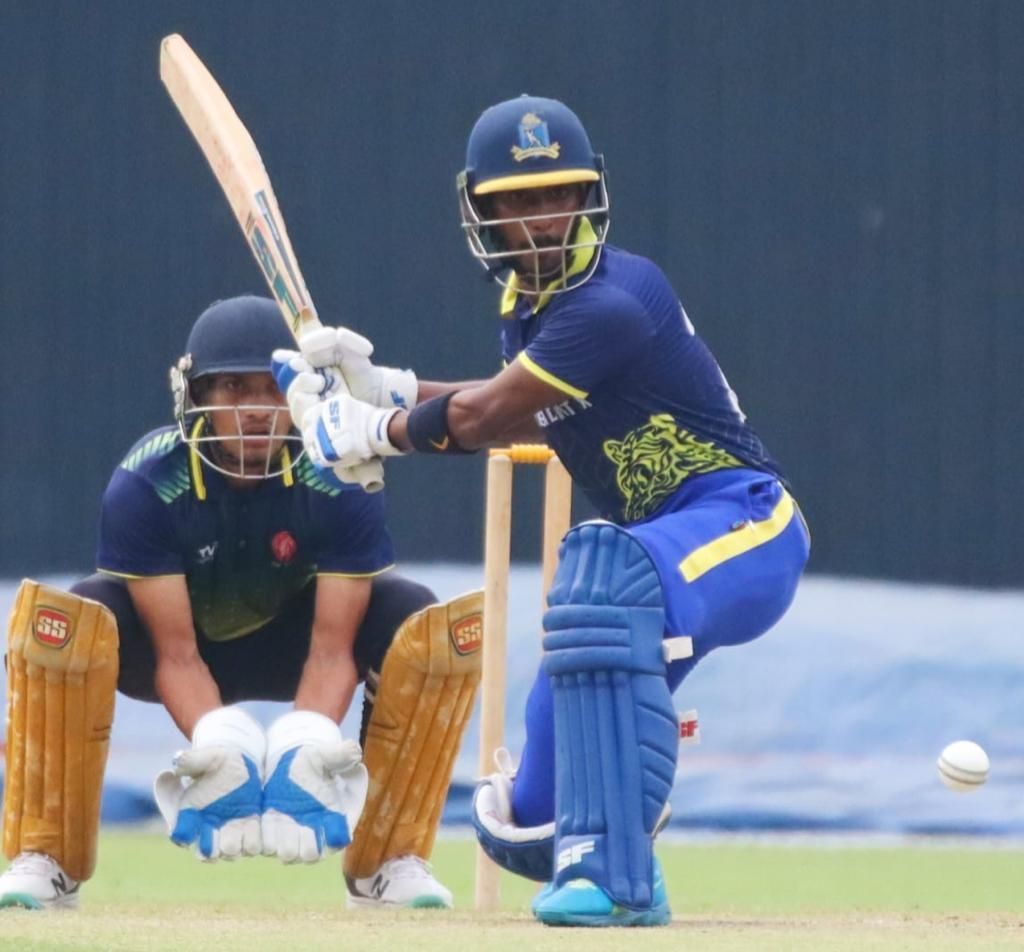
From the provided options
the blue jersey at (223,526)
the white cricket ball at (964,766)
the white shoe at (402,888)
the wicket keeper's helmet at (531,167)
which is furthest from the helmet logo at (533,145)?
the white cricket ball at (964,766)

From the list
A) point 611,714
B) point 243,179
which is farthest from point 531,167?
point 611,714

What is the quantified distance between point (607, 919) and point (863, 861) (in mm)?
2760

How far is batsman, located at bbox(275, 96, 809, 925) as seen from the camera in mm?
3326

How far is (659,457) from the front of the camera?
3613 millimetres

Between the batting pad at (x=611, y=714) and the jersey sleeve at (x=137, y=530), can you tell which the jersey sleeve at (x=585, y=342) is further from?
the jersey sleeve at (x=137, y=530)

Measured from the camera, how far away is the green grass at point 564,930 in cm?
297

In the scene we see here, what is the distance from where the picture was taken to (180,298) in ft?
22.1

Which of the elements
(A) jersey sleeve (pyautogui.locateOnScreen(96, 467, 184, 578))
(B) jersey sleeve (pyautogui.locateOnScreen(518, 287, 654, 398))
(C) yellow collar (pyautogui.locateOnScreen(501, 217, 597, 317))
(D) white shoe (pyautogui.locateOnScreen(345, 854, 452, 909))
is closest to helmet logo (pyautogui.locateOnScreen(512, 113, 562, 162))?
(C) yellow collar (pyautogui.locateOnScreen(501, 217, 597, 317))

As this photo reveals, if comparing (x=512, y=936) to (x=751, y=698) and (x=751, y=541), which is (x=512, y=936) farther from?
(x=751, y=698)

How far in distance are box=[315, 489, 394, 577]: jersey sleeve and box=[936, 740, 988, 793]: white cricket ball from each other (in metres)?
1.30

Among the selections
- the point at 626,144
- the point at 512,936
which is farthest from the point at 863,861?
the point at 512,936

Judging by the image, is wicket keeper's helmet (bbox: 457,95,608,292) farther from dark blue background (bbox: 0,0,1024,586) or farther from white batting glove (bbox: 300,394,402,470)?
dark blue background (bbox: 0,0,1024,586)

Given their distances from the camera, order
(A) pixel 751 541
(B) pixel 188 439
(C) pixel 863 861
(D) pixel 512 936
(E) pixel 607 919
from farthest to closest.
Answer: (C) pixel 863 861 < (B) pixel 188 439 < (A) pixel 751 541 < (E) pixel 607 919 < (D) pixel 512 936

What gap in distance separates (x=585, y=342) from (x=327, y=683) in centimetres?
105
